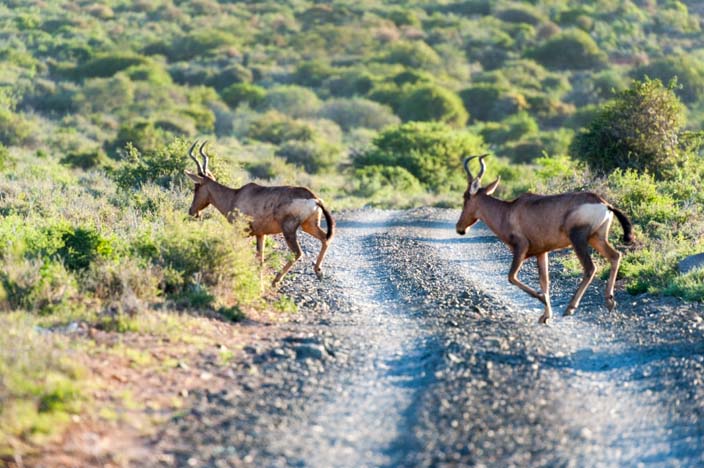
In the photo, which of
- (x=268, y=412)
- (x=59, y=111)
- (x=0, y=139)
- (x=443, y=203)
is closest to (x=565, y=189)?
(x=443, y=203)

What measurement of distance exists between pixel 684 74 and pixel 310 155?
32590 mm

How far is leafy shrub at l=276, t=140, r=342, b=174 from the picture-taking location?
39.7m

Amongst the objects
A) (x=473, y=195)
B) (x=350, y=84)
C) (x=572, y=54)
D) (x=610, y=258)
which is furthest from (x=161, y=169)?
(x=572, y=54)

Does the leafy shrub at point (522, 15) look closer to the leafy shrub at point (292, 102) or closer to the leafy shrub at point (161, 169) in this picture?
the leafy shrub at point (292, 102)

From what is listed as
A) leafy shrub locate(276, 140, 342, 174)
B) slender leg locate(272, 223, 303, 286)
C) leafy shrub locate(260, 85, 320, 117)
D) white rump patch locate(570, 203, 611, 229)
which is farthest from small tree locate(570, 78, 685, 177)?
leafy shrub locate(260, 85, 320, 117)

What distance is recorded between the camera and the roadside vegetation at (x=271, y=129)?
11.1 m

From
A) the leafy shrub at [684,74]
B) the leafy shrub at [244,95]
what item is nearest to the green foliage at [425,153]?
the leafy shrub at [244,95]

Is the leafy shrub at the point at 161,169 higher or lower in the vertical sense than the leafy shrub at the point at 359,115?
higher

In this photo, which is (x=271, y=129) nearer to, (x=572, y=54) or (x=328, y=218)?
(x=572, y=54)

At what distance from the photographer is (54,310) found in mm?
10227

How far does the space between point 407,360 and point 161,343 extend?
7.70ft

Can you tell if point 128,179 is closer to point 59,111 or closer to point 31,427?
point 31,427

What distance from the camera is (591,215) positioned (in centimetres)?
1195

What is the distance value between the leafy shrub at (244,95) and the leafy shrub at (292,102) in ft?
1.46
